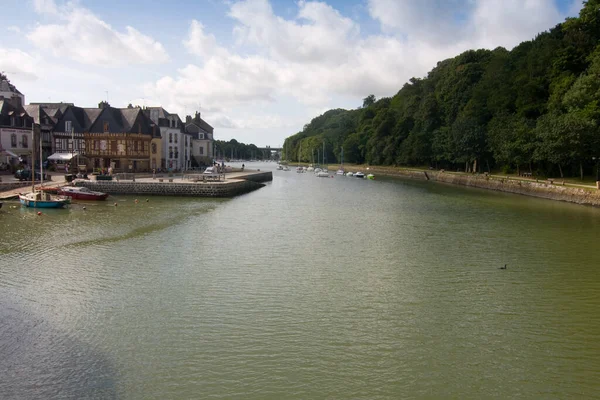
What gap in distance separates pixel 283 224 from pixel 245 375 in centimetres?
2068

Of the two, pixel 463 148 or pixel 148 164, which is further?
pixel 463 148

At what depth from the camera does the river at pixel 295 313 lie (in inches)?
416

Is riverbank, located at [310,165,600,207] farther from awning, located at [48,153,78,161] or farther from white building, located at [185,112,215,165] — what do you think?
awning, located at [48,153,78,161]

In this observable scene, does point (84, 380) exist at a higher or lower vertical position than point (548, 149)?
lower

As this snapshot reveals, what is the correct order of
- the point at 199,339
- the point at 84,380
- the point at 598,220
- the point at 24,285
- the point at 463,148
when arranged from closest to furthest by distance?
the point at 84,380 < the point at 199,339 < the point at 24,285 < the point at 598,220 < the point at 463,148

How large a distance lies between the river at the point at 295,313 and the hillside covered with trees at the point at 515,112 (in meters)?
29.0

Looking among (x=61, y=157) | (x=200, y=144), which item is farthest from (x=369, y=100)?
(x=61, y=157)

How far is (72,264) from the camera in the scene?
775 inches

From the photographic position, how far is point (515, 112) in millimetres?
69438

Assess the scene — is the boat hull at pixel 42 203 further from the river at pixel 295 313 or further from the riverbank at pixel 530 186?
the riverbank at pixel 530 186

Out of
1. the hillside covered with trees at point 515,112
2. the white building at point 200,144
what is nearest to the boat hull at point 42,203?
the hillside covered with trees at point 515,112

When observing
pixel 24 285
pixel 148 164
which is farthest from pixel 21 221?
pixel 148 164

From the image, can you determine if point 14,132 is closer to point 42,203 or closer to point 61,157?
point 61,157

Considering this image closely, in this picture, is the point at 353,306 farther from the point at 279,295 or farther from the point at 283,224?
the point at 283,224
